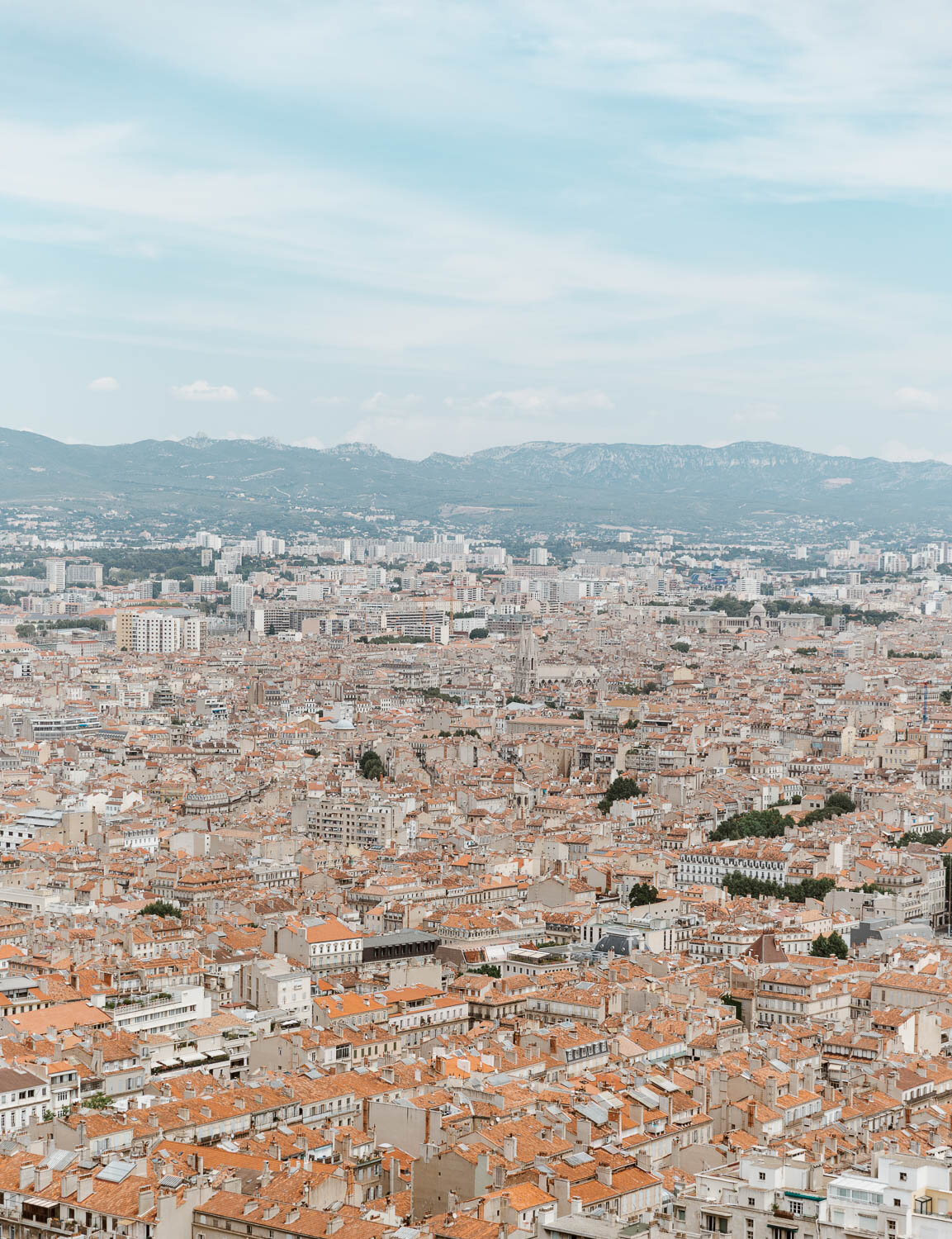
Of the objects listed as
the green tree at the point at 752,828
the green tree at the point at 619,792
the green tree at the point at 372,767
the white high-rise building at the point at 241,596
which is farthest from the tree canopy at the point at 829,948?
the white high-rise building at the point at 241,596

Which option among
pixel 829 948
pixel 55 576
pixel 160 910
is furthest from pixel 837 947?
pixel 55 576

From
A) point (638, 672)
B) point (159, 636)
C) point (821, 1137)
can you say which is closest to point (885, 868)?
point (821, 1137)

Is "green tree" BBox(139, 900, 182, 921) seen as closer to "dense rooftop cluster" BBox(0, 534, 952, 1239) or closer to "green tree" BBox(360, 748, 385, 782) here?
"dense rooftop cluster" BBox(0, 534, 952, 1239)

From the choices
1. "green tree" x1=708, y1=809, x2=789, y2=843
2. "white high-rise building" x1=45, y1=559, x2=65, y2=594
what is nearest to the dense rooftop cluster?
"green tree" x1=708, y1=809, x2=789, y2=843

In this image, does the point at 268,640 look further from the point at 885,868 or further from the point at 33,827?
the point at 885,868

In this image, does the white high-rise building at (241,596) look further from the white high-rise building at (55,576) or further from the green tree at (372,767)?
the green tree at (372,767)

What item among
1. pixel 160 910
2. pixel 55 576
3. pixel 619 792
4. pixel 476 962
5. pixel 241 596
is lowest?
pixel 619 792

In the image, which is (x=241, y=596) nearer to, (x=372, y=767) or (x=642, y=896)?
(x=372, y=767)

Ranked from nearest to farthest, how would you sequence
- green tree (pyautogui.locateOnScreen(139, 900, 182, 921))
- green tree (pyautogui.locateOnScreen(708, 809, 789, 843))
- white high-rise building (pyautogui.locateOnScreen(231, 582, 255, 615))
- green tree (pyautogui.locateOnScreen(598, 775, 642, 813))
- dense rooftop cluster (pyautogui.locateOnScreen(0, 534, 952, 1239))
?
dense rooftop cluster (pyautogui.locateOnScreen(0, 534, 952, 1239))
green tree (pyautogui.locateOnScreen(139, 900, 182, 921))
green tree (pyautogui.locateOnScreen(708, 809, 789, 843))
green tree (pyautogui.locateOnScreen(598, 775, 642, 813))
white high-rise building (pyautogui.locateOnScreen(231, 582, 255, 615))
